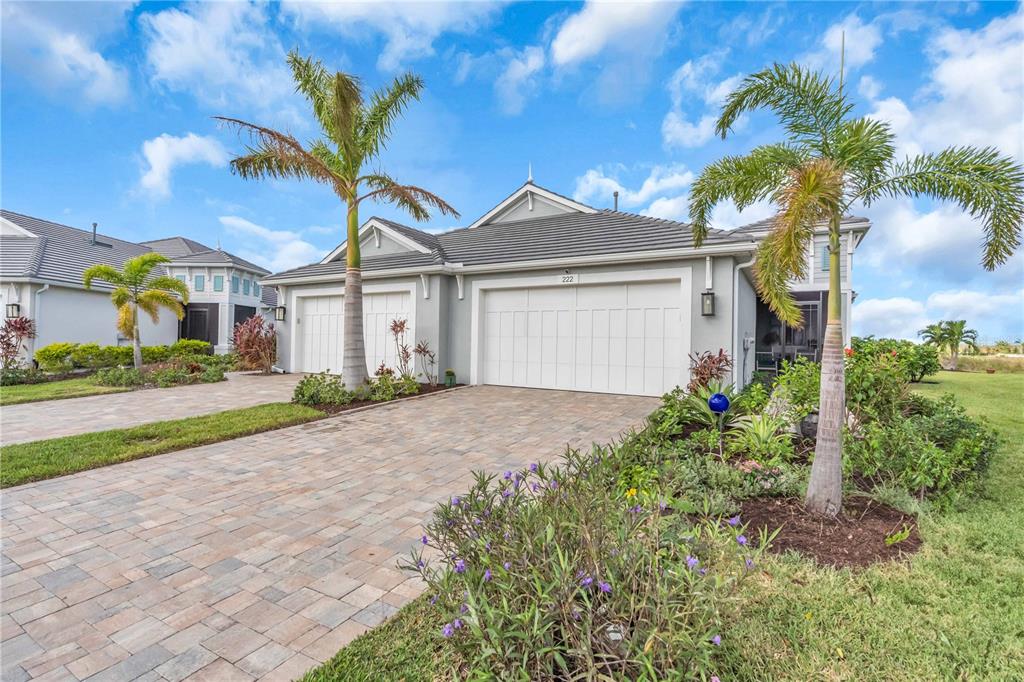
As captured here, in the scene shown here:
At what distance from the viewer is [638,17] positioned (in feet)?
24.3

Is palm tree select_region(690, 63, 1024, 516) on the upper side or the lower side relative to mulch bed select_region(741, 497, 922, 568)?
upper

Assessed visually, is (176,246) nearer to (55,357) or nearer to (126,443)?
(55,357)

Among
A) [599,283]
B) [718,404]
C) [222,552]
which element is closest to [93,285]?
[599,283]

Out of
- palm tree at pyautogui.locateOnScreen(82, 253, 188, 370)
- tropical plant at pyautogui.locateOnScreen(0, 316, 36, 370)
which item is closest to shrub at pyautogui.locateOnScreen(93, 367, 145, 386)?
palm tree at pyautogui.locateOnScreen(82, 253, 188, 370)

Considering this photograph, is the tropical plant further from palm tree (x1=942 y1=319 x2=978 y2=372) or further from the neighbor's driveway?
palm tree (x1=942 y1=319 x2=978 y2=372)

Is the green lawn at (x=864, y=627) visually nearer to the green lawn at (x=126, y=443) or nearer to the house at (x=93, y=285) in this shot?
the green lawn at (x=126, y=443)

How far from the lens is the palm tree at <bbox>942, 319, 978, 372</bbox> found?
16703 mm

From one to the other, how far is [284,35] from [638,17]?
21.9 feet

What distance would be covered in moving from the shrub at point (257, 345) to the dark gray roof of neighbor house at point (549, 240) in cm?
166

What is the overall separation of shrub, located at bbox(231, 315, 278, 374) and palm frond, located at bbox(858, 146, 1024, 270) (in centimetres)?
1464

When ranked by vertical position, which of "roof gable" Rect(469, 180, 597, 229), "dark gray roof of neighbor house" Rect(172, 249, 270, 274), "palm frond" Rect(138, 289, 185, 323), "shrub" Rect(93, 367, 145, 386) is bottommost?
"shrub" Rect(93, 367, 145, 386)

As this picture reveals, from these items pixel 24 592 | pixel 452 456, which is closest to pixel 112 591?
pixel 24 592

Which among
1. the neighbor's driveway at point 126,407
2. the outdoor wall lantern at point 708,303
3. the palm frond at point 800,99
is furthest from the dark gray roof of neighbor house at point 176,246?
the palm frond at point 800,99

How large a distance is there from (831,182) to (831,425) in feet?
5.96
